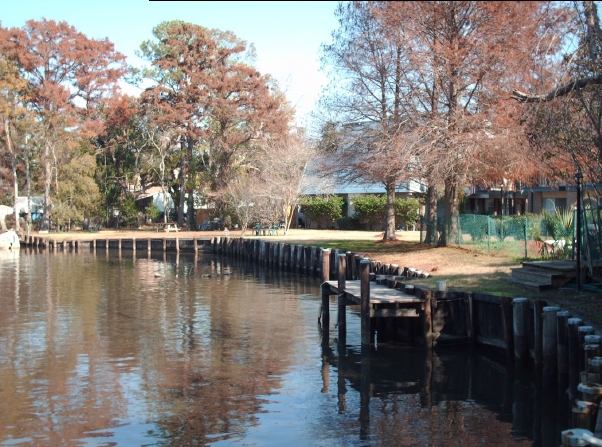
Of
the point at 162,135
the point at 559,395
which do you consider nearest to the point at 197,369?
the point at 559,395

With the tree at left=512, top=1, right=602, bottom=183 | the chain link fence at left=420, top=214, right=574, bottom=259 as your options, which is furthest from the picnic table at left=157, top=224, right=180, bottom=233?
the tree at left=512, top=1, right=602, bottom=183

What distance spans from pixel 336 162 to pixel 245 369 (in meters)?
18.1

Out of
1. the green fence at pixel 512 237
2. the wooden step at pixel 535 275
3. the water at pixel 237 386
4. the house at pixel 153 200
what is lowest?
the water at pixel 237 386

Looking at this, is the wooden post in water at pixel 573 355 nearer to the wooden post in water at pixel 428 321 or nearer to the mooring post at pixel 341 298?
the wooden post in water at pixel 428 321

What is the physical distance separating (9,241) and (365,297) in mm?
43650

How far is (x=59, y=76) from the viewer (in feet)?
191

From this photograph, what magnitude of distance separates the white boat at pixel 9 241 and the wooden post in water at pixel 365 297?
4293cm

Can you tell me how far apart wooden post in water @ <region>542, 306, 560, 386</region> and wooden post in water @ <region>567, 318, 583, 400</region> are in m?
1.10

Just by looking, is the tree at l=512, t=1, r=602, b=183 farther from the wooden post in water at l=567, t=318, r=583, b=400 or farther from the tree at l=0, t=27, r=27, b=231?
the tree at l=0, t=27, r=27, b=231

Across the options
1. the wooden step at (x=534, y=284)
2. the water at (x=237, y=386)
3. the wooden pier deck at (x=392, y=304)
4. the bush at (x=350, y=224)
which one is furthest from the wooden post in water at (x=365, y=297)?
the bush at (x=350, y=224)

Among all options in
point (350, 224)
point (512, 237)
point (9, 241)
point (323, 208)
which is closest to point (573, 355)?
point (512, 237)

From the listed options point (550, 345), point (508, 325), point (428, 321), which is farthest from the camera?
point (428, 321)

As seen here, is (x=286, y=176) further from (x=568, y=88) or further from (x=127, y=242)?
(x=568, y=88)

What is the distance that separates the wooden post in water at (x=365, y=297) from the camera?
16.9 metres
